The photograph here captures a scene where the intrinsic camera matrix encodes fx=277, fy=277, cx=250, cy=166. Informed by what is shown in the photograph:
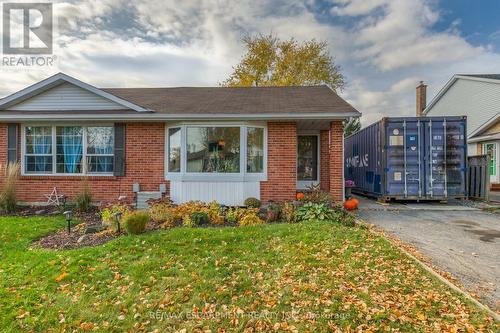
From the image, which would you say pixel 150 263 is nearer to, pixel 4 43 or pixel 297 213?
pixel 297 213

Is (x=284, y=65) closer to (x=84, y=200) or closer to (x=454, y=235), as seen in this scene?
(x=84, y=200)

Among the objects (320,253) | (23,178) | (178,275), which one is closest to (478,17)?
(320,253)

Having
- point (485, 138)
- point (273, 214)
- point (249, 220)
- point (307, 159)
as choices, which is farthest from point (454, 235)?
point (485, 138)

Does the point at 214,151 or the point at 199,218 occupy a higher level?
the point at 214,151

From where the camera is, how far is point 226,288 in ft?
11.0

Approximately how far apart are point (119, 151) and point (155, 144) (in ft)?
3.69

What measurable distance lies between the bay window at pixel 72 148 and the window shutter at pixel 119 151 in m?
0.23

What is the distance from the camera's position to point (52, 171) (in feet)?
28.6

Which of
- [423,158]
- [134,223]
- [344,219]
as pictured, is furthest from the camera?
[423,158]

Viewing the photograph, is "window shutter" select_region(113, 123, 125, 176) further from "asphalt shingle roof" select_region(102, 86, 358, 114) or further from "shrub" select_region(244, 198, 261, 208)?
"shrub" select_region(244, 198, 261, 208)

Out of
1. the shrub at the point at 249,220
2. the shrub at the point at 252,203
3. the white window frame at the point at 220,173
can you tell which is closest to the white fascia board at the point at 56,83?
the white window frame at the point at 220,173

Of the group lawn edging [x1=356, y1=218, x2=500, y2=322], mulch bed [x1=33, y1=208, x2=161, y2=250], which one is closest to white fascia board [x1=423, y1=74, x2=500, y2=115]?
lawn edging [x1=356, y1=218, x2=500, y2=322]

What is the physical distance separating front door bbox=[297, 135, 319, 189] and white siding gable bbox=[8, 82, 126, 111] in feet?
21.8

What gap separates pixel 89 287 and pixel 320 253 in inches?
127
